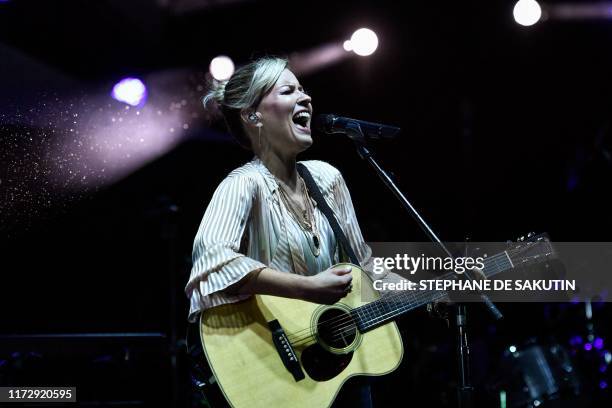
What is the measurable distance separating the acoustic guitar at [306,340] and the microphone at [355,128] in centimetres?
56

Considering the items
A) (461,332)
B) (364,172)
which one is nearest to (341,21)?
(364,172)

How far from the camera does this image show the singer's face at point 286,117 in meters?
2.82

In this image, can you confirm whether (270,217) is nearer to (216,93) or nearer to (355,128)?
(355,128)

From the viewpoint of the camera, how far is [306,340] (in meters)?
2.51

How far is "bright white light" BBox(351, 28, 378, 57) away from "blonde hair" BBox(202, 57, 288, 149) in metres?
2.69

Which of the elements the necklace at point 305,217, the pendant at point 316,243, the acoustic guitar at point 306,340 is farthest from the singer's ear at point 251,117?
the acoustic guitar at point 306,340

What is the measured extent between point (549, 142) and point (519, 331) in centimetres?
199

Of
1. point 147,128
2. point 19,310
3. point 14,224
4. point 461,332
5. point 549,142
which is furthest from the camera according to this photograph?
point 549,142

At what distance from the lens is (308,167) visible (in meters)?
3.05

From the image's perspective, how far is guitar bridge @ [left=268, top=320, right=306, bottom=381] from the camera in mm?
2428

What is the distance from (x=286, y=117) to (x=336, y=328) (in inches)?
36.2

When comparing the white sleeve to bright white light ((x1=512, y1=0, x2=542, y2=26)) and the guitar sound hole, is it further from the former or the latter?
bright white light ((x1=512, y1=0, x2=542, y2=26))

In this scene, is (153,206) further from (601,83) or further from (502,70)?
(601,83)

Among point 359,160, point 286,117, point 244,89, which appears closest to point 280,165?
point 286,117
